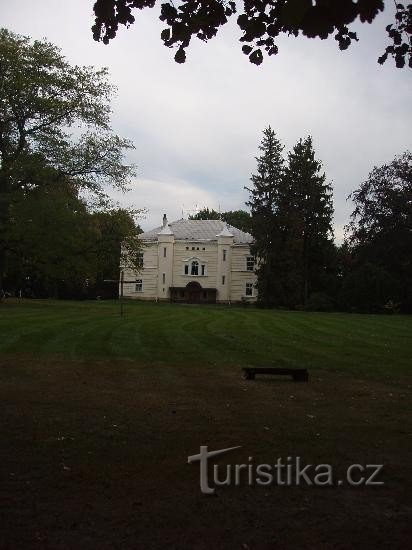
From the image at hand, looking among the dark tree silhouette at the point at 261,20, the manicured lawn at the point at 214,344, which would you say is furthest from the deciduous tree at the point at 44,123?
the dark tree silhouette at the point at 261,20

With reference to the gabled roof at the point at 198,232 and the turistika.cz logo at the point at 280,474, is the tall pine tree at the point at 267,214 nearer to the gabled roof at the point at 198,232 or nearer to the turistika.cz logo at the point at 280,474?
the gabled roof at the point at 198,232

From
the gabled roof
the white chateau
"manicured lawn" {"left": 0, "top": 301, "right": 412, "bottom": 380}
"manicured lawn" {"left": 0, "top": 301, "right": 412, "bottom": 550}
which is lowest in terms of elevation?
"manicured lawn" {"left": 0, "top": 301, "right": 412, "bottom": 550}

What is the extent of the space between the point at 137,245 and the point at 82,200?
6549 mm

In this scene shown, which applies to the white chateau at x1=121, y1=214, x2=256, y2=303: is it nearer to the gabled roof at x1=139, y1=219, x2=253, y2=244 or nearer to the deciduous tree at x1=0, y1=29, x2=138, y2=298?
the gabled roof at x1=139, y1=219, x2=253, y2=244

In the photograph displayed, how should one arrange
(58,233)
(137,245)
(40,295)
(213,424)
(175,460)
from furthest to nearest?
1. (40,295)
2. (137,245)
3. (58,233)
4. (213,424)
5. (175,460)

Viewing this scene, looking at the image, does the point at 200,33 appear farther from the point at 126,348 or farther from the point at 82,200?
the point at 82,200

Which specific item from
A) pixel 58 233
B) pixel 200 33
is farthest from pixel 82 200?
pixel 200 33

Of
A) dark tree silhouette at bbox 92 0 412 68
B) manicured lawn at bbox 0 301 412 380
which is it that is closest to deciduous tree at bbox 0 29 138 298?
manicured lawn at bbox 0 301 412 380

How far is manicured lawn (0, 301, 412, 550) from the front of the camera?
14.4 feet

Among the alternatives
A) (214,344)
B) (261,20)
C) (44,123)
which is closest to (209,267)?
(44,123)

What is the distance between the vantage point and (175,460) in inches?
237

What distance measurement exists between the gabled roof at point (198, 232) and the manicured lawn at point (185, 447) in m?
54.5

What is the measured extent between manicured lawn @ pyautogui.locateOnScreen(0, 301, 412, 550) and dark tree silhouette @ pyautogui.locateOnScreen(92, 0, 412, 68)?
13.5 ft

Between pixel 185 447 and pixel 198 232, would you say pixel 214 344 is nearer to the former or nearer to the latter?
pixel 185 447
